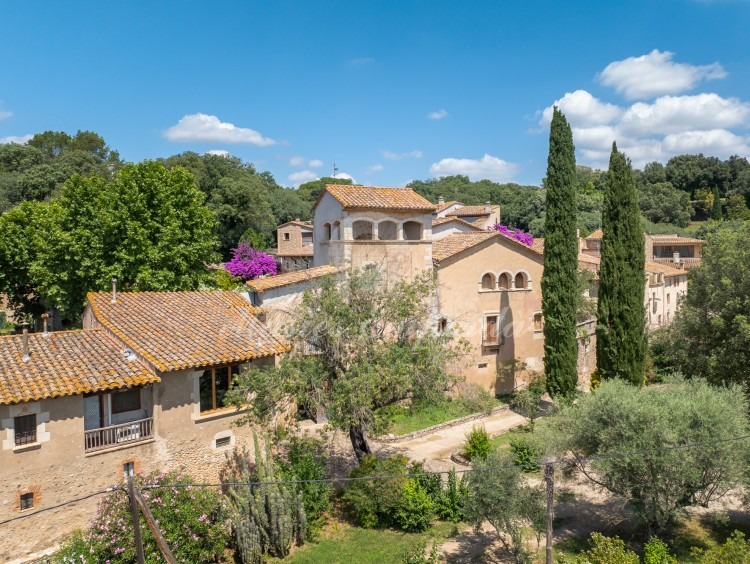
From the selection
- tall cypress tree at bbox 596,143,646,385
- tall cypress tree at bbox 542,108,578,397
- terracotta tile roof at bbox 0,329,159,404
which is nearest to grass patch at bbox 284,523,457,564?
terracotta tile roof at bbox 0,329,159,404

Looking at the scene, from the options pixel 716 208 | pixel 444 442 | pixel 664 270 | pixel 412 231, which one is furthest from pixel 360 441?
pixel 716 208

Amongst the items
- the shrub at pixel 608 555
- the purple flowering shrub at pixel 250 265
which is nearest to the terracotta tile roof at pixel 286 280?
the shrub at pixel 608 555

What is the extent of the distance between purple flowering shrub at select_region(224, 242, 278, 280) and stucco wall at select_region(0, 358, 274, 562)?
23964 millimetres

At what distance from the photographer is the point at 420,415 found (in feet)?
53.9

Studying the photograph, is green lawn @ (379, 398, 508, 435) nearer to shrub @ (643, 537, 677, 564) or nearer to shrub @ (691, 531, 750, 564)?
shrub @ (643, 537, 677, 564)

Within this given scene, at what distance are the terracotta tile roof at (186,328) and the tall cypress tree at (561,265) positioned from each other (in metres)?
13.6

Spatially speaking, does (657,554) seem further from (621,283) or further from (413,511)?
(621,283)

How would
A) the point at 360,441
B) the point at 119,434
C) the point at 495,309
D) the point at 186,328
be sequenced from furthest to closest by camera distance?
the point at 495,309 < the point at 360,441 < the point at 186,328 < the point at 119,434

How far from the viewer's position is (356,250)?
77.7 ft

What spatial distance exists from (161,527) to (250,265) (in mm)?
28193

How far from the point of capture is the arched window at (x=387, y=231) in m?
25.0

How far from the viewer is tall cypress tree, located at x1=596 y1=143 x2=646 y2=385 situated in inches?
899

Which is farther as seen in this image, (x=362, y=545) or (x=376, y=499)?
(x=376, y=499)

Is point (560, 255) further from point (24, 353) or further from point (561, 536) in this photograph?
point (24, 353)
